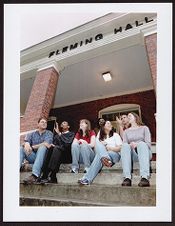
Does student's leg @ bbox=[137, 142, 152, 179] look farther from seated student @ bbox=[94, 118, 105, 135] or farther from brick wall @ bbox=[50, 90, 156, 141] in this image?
seated student @ bbox=[94, 118, 105, 135]

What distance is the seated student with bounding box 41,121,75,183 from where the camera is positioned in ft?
9.93

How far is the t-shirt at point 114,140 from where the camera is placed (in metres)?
2.96

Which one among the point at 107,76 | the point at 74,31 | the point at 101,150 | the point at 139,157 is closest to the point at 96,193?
the point at 101,150

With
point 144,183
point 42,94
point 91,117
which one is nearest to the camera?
point 144,183

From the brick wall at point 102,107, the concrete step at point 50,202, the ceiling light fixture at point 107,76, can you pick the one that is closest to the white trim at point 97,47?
the ceiling light fixture at point 107,76

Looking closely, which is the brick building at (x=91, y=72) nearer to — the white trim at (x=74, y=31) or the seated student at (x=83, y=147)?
the white trim at (x=74, y=31)

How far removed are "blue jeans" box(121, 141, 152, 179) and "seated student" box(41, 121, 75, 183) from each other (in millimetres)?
521

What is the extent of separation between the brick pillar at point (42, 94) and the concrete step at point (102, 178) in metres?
0.65

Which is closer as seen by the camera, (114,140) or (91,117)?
(114,140)

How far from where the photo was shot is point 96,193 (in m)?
2.84

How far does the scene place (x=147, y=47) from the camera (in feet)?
10.3

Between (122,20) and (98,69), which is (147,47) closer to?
(122,20)

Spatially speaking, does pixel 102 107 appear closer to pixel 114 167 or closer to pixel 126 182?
pixel 114 167

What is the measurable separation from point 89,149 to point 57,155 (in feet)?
1.01
